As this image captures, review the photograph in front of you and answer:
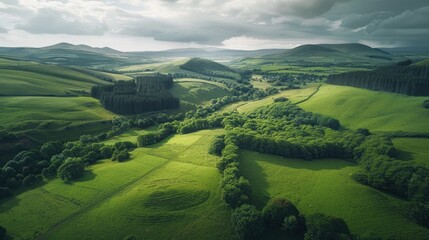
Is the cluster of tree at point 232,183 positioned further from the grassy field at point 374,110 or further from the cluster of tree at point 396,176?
the grassy field at point 374,110

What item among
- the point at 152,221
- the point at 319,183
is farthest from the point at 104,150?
the point at 319,183

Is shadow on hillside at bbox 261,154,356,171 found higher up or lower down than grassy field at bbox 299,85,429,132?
lower down

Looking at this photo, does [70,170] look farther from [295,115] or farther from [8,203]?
[295,115]

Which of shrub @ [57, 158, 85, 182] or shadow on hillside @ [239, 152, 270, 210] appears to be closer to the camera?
shadow on hillside @ [239, 152, 270, 210]

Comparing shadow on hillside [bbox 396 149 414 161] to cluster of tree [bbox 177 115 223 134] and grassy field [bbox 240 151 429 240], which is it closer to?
grassy field [bbox 240 151 429 240]

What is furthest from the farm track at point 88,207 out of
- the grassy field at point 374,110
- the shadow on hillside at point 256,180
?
the grassy field at point 374,110

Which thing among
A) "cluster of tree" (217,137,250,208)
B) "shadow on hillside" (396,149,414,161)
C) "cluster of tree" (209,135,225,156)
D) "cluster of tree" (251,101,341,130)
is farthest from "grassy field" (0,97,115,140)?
"shadow on hillside" (396,149,414,161)
